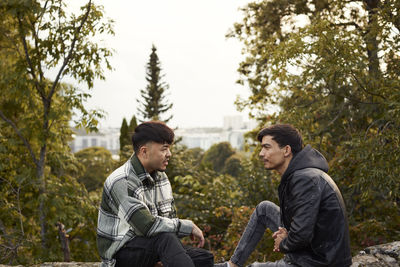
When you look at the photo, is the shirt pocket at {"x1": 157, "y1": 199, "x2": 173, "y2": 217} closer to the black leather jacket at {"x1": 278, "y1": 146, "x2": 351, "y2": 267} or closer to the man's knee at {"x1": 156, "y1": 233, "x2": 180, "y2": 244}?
the man's knee at {"x1": 156, "y1": 233, "x2": 180, "y2": 244}

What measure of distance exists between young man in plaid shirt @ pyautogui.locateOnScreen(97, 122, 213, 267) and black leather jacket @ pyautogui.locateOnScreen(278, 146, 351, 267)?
1.92ft

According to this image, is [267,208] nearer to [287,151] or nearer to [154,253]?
[287,151]

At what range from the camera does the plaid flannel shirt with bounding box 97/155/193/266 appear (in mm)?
2479

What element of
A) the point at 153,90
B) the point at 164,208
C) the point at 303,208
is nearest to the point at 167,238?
the point at 164,208

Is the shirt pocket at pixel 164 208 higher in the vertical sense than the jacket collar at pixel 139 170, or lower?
lower

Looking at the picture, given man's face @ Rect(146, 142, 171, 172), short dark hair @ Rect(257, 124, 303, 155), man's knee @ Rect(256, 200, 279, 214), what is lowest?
man's knee @ Rect(256, 200, 279, 214)

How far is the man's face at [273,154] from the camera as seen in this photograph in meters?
Answer: 2.63

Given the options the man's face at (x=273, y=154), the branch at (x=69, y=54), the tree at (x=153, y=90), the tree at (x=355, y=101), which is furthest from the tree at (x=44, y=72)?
the tree at (x=153, y=90)

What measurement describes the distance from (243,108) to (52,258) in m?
4.47

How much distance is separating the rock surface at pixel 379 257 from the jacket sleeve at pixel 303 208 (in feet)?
4.73

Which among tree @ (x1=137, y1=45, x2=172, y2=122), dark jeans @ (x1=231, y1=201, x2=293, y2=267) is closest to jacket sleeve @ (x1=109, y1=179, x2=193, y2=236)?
dark jeans @ (x1=231, y1=201, x2=293, y2=267)

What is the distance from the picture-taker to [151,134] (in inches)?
106

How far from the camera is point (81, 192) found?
24.8 ft

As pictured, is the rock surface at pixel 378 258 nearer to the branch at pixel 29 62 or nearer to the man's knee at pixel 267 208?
the man's knee at pixel 267 208
